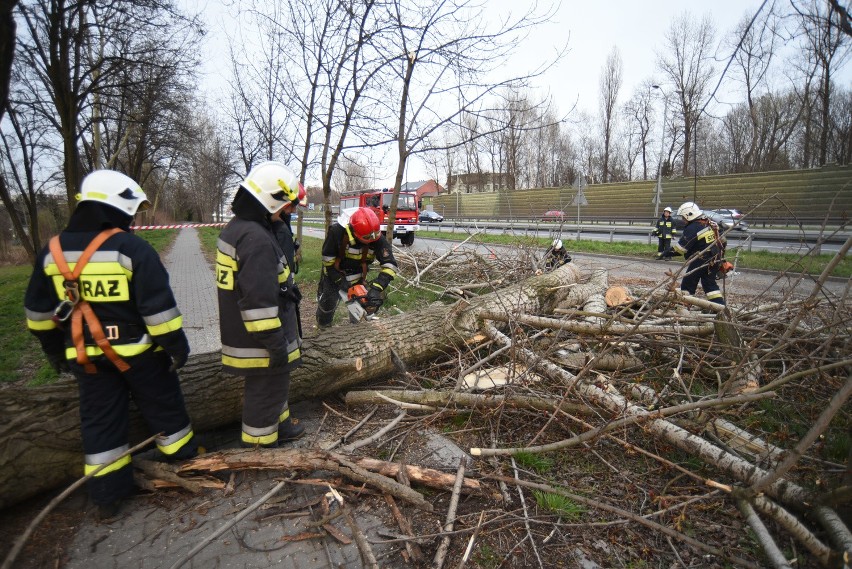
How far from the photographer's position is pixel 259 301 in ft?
8.24

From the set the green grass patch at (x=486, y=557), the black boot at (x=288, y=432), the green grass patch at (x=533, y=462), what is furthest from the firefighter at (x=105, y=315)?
the green grass patch at (x=533, y=462)

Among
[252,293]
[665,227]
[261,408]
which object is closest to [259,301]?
[252,293]

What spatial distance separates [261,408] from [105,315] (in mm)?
1033

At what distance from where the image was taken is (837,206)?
Result: 552 inches

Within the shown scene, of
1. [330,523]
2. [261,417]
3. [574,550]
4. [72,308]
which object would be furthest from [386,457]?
[72,308]

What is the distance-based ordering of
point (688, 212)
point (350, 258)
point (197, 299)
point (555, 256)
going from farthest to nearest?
point (197, 299) → point (555, 256) → point (688, 212) → point (350, 258)

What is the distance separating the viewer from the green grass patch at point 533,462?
8.98 feet

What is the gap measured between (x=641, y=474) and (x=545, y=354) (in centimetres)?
110

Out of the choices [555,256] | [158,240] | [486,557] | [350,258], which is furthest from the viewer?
[158,240]

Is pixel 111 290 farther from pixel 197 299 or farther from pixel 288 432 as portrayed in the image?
pixel 197 299

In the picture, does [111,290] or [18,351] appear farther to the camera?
[18,351]

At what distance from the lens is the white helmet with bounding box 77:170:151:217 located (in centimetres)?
236

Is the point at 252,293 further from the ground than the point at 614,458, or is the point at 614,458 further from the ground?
the point at 252,293

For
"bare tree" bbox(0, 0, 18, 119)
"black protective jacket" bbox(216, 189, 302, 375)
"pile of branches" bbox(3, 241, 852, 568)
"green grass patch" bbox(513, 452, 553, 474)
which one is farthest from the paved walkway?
"green grass patch" bbox(513, 452, 553, 474)
